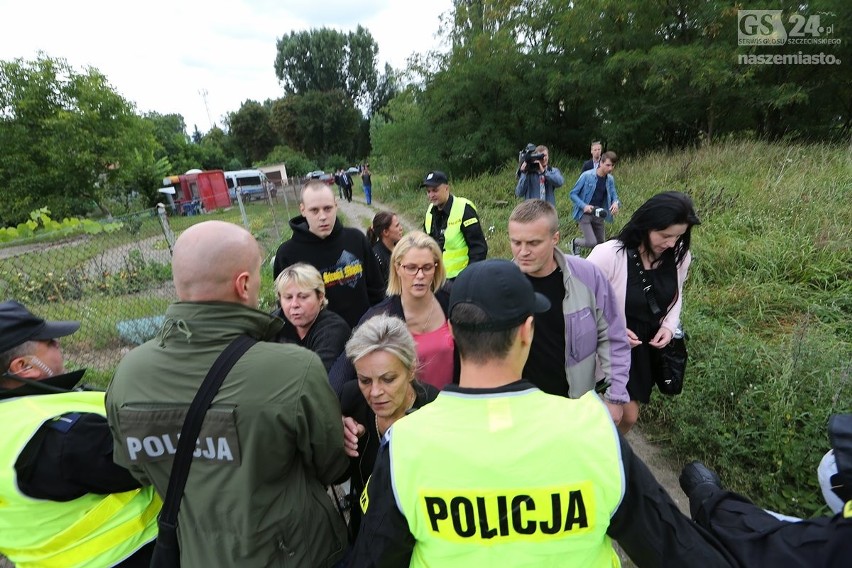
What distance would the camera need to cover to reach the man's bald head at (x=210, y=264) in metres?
1.32

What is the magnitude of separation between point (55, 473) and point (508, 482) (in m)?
1.41

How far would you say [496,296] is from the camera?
118 centimetres

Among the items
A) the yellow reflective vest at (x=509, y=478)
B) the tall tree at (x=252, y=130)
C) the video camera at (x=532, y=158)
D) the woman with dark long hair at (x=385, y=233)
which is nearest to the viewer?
the yellow reflective vest at (x=509, y=478)

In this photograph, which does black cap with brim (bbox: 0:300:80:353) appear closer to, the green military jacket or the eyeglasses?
the green military jacket

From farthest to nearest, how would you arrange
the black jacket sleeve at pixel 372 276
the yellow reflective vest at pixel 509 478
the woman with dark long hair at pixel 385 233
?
the woman with dark long hair at pixel 385 233
the black jacket sleeve at pixel 372 276
the yellow reflective vest at pixel 509 478

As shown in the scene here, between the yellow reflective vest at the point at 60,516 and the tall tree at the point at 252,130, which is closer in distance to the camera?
the yellow reflective vest at the point at 60,516

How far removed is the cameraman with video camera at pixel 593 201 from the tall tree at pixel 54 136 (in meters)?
21.0

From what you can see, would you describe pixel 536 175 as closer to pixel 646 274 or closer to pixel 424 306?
pixel 646 274

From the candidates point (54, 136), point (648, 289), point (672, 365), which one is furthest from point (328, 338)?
point (54, 136)

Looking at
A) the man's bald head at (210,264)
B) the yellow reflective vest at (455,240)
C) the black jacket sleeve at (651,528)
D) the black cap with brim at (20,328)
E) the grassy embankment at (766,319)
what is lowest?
the grassy embankment at (766,319)

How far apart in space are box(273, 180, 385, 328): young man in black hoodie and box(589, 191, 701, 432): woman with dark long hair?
1.75 m

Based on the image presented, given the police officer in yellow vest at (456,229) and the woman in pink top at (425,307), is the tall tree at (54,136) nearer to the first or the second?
the police officer in yellow vest at (456,229)

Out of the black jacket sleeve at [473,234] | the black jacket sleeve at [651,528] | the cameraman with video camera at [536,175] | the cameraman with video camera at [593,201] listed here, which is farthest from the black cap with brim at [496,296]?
the cameraman with video camera at [536,175]

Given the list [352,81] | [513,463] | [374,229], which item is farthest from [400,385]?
[352,81]
